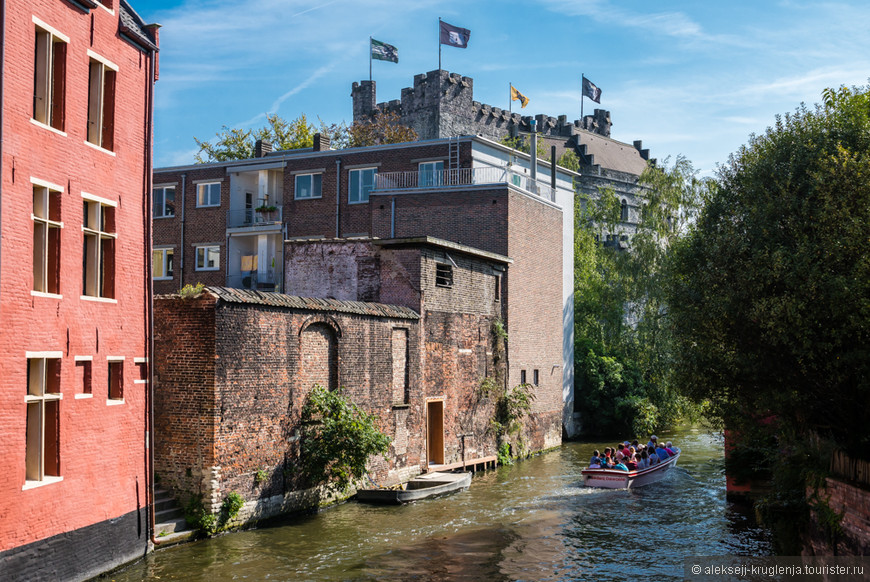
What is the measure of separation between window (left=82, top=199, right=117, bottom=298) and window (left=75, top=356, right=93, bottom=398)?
1.29 m

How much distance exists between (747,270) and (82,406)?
40.8 ft

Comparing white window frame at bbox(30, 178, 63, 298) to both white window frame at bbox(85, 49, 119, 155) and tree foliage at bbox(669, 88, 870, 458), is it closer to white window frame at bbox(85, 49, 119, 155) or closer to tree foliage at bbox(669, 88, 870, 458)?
white window frame at bbox(85, 49, 119, 155)

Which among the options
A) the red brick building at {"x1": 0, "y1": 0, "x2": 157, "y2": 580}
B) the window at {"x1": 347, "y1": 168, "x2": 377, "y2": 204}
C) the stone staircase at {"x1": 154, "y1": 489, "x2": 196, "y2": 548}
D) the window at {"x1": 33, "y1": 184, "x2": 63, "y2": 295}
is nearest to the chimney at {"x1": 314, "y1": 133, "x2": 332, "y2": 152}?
the window at {"x1": 347, "y1": 168, "x2": 377, "y2": 204}

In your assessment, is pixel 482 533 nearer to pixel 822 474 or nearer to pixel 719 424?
pixel 719 424

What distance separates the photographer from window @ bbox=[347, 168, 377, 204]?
4009 centimetres

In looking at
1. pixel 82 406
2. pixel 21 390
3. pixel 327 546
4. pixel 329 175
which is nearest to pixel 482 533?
pixel 327 546

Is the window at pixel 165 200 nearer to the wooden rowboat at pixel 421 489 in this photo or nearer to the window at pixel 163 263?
the window at pixel 163 263

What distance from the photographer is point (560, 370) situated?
38.6 metres

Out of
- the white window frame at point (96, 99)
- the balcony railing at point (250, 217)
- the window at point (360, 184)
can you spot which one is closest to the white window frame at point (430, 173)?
the window at point (360, 184)

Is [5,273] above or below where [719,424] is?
above

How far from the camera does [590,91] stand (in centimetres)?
7406

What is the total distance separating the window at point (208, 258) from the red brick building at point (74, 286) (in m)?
26.7

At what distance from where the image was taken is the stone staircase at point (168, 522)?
17062mm

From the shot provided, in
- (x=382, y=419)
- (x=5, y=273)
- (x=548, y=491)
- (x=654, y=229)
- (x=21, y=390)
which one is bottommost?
(x=548, y=491)
